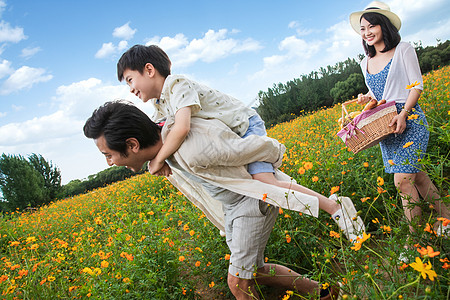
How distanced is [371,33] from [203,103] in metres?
1.41

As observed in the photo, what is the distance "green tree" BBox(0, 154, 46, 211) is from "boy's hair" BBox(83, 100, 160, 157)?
1608cm

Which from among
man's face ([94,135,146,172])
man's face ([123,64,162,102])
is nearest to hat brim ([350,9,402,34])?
man's face ([123,64,162,102])

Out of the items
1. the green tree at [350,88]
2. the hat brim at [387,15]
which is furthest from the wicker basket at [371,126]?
the green tree at [350,88]

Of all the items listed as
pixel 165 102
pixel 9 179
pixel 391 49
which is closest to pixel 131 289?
pixel 165 102

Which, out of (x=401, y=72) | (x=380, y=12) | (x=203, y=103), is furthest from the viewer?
(x=380, y=12)

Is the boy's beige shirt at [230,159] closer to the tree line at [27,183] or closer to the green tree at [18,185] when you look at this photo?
the tree line at [27,183]

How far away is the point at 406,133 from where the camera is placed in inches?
83.7

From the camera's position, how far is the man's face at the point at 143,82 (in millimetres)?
2010

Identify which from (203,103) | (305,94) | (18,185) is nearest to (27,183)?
(18,185)

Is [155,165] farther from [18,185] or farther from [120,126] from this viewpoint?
[18,185]

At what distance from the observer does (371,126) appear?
2.16 meters

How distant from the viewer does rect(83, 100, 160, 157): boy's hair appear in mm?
1692

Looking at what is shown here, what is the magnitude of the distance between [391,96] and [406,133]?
290 millimetres

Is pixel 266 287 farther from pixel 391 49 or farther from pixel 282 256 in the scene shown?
pixel 391 49
